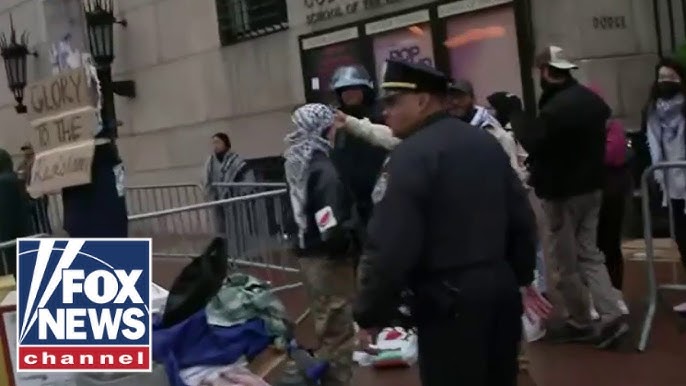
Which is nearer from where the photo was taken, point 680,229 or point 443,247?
point 443,247

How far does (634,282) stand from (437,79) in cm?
518

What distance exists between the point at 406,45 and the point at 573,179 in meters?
5.66

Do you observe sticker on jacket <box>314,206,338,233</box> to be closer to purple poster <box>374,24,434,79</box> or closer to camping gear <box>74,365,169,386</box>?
camping gear <box>74,365,169,386</box>

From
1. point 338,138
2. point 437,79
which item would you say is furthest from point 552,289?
point 437,79

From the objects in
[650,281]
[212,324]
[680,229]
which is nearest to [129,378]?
[212,324]

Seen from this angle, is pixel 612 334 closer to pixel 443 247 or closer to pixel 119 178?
pixel 119 178

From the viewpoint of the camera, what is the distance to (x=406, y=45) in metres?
12.5

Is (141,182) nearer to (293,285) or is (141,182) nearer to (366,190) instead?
(293,285)

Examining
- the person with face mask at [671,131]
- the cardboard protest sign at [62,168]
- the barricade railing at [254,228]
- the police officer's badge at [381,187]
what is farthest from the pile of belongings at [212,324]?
the barricade railing at [254,228]

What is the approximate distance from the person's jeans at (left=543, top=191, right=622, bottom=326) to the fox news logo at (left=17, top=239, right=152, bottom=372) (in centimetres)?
337

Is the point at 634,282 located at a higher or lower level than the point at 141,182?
lower

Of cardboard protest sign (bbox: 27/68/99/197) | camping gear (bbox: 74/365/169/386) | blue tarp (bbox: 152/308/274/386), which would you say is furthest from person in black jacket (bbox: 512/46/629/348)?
camping gear (bbox: 74/365/169/386)

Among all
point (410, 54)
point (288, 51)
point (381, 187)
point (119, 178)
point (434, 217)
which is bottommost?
point (434, 217)

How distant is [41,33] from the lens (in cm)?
2050
